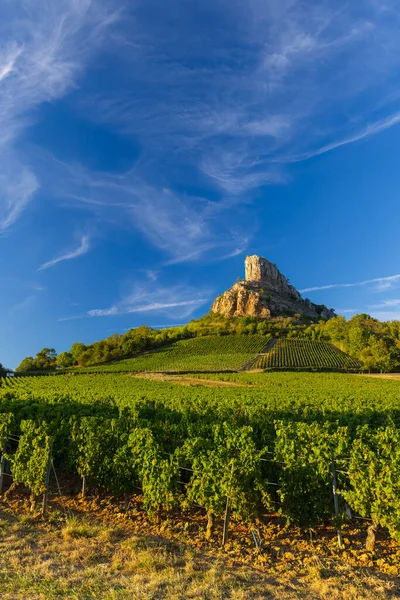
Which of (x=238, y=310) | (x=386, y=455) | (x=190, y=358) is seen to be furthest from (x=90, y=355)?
(x=386, y=455)

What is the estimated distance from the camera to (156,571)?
678 centimetres

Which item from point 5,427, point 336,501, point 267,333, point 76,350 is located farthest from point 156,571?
point 267,333

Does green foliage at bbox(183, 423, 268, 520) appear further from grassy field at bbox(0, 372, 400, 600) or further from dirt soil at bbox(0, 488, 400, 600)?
dirt soil at bbox(0, 488, 400, 600)

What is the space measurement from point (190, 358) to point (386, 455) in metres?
87.3

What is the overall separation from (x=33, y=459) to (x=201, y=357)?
8430 centimetres

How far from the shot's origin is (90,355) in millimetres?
117875

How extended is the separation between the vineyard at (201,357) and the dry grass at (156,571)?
218ft

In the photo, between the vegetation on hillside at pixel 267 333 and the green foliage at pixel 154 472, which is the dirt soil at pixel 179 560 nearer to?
the green foliage at pixel 154 472

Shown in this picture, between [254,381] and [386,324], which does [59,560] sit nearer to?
[254,381]

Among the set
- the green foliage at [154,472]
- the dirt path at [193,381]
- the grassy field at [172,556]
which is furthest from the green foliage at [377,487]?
the dirt path at [193,381]

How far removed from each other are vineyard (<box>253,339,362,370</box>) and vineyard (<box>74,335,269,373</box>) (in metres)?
5.49

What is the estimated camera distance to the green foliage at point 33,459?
10531 millimetres

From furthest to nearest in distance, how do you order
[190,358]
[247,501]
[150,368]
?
[190,358]
[150,368]
[247,501]

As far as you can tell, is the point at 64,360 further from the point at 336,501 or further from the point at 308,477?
the point at 336,501
